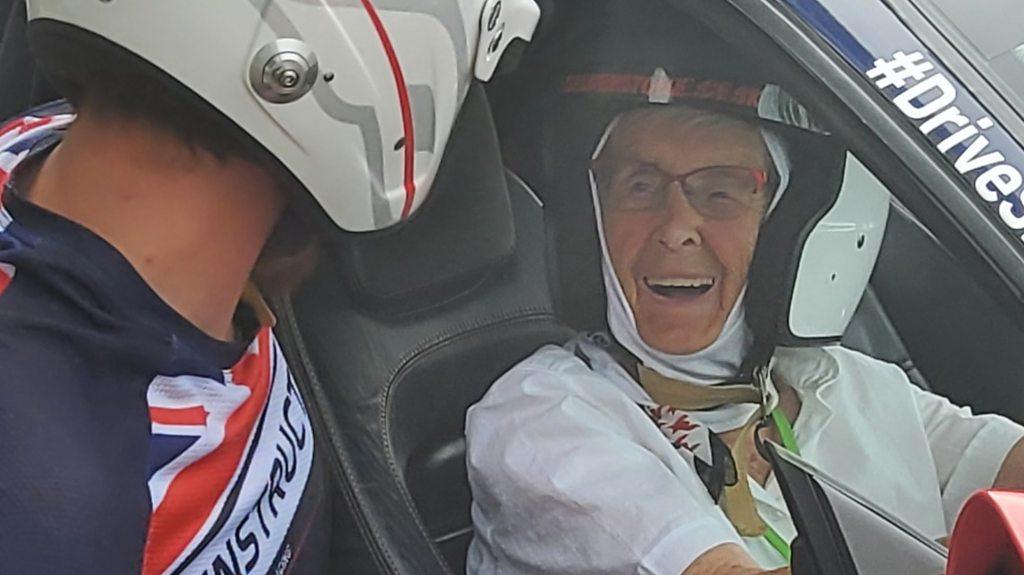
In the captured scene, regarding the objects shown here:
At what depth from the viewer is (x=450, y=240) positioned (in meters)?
1.46

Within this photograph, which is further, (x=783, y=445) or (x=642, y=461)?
(x=642, y=461)

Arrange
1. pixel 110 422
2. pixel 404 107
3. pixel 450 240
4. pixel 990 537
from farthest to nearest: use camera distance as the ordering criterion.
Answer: pixel 450 240 → pixel 404 107 → pixel 110 422 → pixel 990 537

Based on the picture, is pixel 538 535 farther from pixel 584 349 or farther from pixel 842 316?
pixel 842 316

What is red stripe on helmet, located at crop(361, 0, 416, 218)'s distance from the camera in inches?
44.3

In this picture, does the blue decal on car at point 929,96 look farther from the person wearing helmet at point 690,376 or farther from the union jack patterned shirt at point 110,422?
the union jack patterned shirt at point 110,422

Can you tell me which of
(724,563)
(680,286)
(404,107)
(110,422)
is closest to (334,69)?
(404,107)

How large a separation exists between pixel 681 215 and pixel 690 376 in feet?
0.50

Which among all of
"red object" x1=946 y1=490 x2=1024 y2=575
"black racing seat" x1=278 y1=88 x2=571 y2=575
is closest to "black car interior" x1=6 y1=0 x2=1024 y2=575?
→ "black racing seat" x1=278 y1=88 x2=571 y2=575

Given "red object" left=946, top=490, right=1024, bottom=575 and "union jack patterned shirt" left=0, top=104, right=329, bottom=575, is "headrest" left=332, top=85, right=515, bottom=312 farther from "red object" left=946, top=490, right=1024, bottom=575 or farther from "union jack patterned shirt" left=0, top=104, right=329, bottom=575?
"red object" left=946, top=490, right=1024, bottom=575

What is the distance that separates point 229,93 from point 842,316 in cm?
59

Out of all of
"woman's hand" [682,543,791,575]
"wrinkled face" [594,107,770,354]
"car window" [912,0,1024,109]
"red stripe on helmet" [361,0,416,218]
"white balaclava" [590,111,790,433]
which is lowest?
"woman's hand" [682,543,791,575]

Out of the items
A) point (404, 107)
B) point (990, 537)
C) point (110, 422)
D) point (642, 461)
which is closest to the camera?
point (990, 537)

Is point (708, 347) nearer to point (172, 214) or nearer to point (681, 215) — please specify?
point (681, 215)

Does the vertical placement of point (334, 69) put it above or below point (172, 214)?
above
